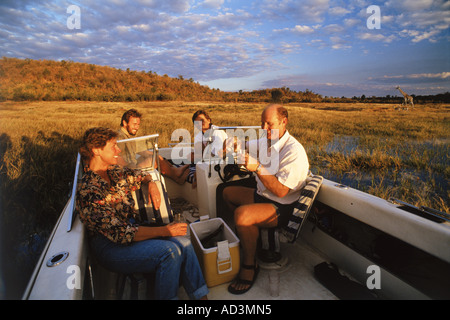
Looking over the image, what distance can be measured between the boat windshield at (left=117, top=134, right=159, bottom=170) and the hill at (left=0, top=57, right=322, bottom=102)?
2232cm

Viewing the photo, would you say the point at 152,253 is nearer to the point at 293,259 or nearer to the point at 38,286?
the point at 38,286

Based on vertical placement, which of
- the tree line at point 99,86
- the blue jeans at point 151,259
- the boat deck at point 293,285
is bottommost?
the boat deck at point 293,285

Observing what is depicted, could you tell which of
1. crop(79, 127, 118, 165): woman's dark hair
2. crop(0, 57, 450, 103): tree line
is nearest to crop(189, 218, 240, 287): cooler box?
crop(79, 127, 118, 165): woman's dark hair

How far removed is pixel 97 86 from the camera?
33.8 m

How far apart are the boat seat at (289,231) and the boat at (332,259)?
6 cm

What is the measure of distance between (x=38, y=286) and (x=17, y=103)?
996 inches

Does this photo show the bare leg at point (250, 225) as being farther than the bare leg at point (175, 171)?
No

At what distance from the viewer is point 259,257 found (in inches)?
87.7

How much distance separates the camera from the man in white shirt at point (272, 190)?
1.90 meters

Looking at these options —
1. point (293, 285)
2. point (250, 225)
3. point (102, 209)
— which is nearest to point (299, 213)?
point (250, 225)

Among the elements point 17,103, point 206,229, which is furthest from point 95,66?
point 206,229

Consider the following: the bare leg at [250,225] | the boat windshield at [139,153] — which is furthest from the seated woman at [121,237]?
the boat windshield at [139,153]

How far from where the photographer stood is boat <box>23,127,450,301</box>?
4.44 ft

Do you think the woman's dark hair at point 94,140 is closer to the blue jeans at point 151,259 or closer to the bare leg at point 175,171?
the blue jeans at point 151,259
